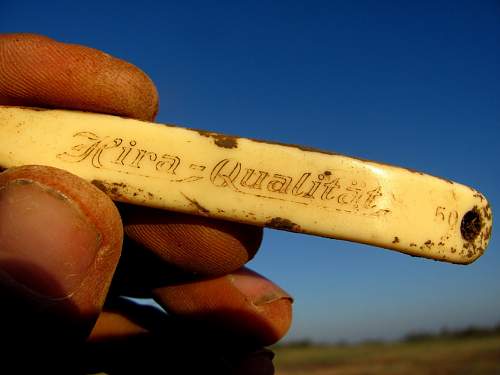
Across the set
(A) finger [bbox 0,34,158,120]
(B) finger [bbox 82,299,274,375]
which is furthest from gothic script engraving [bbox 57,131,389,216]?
(B) finger [bbox 82,299,274,375]

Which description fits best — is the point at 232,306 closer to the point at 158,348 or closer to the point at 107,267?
the point at 158,348

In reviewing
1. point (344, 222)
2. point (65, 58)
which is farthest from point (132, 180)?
point (344, 222)

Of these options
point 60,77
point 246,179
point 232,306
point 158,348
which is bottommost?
point 158,348

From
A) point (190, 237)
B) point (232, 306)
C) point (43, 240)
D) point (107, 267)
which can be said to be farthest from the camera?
point (232, 306)

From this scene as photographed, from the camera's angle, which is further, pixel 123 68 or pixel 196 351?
pixel 196 351

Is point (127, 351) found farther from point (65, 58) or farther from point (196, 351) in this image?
point (65, 58)

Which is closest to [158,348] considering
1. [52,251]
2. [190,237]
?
[190,237]

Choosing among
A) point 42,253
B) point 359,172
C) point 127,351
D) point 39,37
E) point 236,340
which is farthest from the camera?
point 127,351
